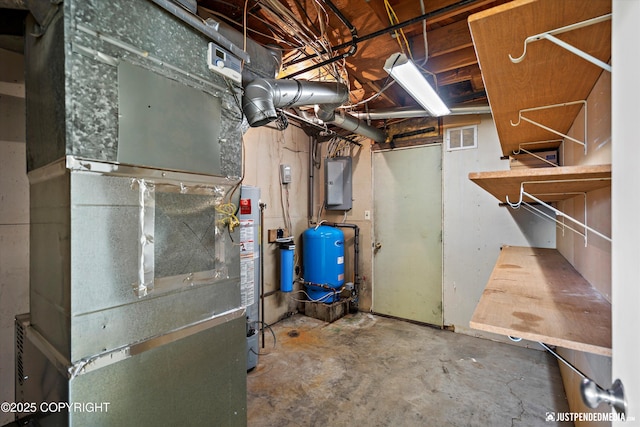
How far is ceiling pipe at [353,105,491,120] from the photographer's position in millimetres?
2896

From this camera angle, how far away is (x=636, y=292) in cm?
54

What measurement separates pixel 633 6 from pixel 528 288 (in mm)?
1203

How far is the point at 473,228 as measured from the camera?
10.6 feet

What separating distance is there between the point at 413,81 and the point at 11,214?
2.69 m

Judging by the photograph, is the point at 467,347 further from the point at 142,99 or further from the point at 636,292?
the point at 142,99

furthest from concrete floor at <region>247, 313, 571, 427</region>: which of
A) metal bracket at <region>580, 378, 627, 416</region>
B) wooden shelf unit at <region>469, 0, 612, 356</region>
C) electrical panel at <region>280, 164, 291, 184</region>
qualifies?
electrical panel at <region>280, 164, 291, 184</region>

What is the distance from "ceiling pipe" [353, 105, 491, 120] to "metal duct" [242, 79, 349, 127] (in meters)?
0.93

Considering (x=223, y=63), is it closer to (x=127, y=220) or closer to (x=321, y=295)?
(x=127, y=220)

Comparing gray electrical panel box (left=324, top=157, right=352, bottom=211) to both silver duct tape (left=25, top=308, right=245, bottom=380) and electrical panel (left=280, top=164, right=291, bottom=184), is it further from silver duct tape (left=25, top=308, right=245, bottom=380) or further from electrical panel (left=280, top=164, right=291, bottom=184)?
silver duct tape (left=25, top=308, right=245, bottom=380)

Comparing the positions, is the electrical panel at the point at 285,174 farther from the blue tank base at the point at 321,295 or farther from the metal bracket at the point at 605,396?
the metal bracket at the point at 605,396

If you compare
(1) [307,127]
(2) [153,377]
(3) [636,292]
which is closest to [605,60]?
(3) [636,292]

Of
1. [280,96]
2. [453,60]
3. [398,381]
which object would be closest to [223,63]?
[280,96]

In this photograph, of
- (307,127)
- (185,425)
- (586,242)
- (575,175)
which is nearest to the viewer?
(575,175)

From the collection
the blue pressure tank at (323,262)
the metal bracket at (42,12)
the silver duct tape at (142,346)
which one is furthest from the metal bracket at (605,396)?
the blue pressure tank at (323,262)
